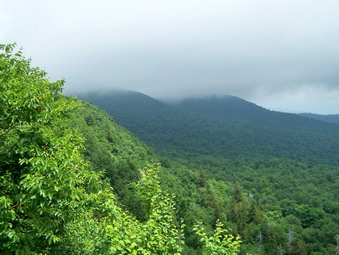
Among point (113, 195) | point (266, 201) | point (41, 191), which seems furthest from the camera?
point (266, 201)

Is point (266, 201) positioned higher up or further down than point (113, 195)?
further down

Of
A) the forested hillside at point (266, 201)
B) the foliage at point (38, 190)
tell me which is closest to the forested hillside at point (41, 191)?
the foliage at point (38, 190)

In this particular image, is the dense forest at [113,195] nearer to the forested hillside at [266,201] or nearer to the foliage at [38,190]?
the foliage at [38,190]

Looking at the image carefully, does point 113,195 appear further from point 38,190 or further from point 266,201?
point 266,201

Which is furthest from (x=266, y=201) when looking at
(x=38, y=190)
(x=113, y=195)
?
(x=38, y=190)

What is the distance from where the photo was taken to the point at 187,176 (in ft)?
353

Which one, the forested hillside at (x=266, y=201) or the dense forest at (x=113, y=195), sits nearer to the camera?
the dense forest at (x=113, y=195)

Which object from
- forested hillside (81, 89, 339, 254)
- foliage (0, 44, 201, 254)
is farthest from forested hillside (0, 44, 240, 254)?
forested hillside (81, 89, 339, 254)

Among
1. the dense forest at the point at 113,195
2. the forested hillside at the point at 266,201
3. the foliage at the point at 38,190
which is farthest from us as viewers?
the forested hillside at the point at 266,201

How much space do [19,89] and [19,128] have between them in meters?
1.01

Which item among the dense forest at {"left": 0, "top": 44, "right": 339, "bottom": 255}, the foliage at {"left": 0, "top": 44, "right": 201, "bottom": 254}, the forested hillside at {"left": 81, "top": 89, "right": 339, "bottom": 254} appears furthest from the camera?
the forested hillside at {"left": 81, "top": 89, "right": 339, "bottom": 254}

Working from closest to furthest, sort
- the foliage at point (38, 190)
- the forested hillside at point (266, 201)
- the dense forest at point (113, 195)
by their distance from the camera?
1. the foliage at point (38, 190)
2. the dense forest at point (113, 195)
3. the forested hillside at point (266, 201)

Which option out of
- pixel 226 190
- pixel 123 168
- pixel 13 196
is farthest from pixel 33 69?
pixel 226 190

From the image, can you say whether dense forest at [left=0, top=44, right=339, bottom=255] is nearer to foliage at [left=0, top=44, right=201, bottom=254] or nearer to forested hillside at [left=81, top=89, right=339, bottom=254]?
foliage at [left=0, top=44, right=201, bottom=254]
